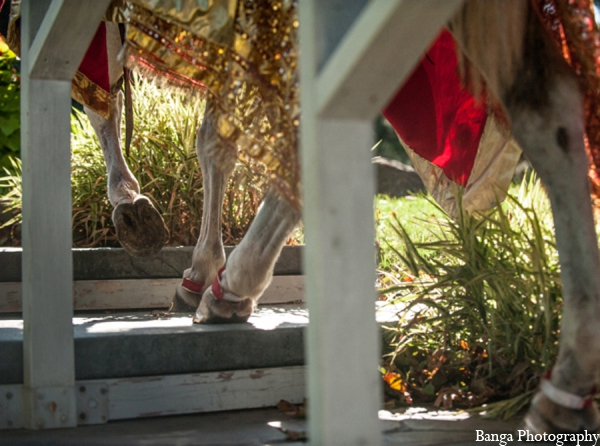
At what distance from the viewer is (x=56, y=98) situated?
6.93 feet

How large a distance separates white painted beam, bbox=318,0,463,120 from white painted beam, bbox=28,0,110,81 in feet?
3.28

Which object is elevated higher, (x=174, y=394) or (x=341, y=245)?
(x=341, y=245)

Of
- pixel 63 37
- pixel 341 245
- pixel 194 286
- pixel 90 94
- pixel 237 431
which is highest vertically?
pixel 90 94

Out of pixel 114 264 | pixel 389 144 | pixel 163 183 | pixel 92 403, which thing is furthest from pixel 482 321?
pixel 389 144

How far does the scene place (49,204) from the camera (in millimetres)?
2062

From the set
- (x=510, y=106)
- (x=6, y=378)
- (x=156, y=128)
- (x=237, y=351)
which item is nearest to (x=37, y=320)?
(x=6, y=378)

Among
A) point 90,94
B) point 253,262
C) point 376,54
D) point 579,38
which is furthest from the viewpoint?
point 90,94

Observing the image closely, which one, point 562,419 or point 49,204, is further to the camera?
point 49,204

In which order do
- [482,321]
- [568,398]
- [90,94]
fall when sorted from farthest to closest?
1. [90,94]
2. [482,321]
3. [568,398]

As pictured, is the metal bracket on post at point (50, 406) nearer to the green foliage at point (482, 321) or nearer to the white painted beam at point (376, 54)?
the green foliage at point (482, 321)

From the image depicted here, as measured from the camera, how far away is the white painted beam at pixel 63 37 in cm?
197

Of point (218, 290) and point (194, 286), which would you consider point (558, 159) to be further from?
point (194, 286)

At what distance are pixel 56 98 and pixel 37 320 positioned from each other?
637 mm

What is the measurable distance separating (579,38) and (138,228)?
181 cm
